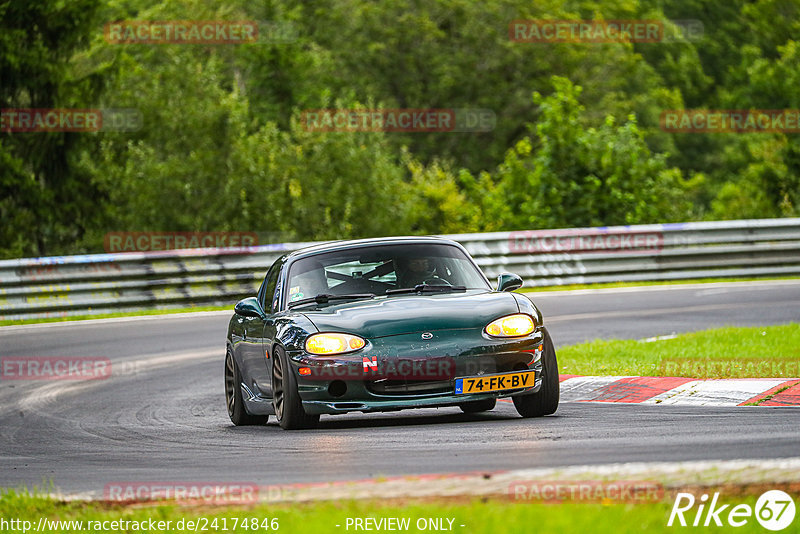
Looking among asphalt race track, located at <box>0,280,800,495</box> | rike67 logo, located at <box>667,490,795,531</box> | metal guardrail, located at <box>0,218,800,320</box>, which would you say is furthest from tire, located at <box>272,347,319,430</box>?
metal guardrail, located at <box>0,218,800,320</box>

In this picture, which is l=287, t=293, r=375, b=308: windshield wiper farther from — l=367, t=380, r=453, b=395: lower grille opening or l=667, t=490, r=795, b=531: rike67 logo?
l=667, t=490, r=795, b=531: rike67 logo

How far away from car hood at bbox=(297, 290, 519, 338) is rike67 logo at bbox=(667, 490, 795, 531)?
12.4ft

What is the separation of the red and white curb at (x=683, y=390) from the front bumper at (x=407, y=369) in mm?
1814

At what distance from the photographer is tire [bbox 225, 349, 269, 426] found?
1107 centimetres

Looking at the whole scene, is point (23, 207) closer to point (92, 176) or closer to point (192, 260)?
point (92, 176)

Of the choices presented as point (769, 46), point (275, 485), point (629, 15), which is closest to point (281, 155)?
point (275, 485)

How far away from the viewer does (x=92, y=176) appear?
33000 mm

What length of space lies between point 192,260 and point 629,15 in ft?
179

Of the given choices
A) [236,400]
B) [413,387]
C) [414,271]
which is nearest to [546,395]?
[413,387]

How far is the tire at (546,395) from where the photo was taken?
9680mm

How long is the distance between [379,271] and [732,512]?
535 centimetres

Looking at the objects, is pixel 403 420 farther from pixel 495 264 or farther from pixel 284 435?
pixel 495 264

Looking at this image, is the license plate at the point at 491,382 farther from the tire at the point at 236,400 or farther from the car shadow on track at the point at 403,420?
the tire at the point at 236,400

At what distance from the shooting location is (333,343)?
9.33 m
